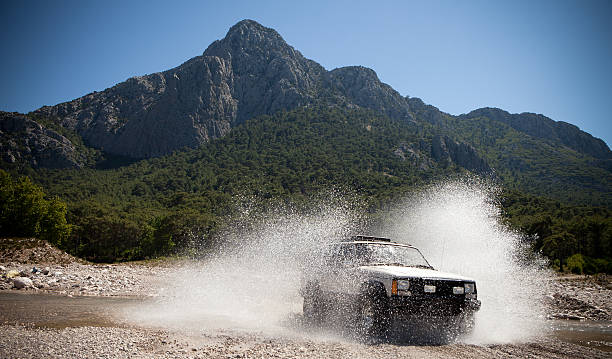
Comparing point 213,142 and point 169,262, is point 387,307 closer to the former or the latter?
point 169,262

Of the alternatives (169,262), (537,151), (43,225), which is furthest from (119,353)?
(537,151)

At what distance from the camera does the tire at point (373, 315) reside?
6.52 m

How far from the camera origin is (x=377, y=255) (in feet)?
26.6

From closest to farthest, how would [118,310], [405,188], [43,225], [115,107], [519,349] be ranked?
[519,349] → [118,310] → [43,225] → [405,188] → [115,107]

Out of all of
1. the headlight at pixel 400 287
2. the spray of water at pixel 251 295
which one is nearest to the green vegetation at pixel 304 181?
the spray of water at pixel 251 295

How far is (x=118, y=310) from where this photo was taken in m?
9.78

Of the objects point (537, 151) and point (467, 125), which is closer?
point (537, 151)

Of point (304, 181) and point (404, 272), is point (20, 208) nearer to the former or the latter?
point (404, 272)

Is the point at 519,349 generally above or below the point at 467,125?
below

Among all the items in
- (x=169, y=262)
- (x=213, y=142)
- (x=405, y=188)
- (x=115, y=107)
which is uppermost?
(x=115, y=107)

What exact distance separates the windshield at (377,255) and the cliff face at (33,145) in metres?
109

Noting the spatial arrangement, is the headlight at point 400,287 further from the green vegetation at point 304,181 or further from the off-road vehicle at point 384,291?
the green vegetation at point 304,181

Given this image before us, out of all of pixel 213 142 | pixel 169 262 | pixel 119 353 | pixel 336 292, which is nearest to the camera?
pixel 119 353

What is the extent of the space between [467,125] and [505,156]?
30.0 metres
